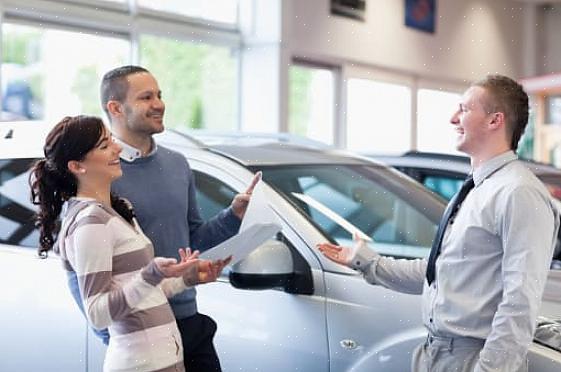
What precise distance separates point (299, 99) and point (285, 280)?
8355 mm

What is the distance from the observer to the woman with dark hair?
2.52m

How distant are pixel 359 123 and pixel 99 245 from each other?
10485mm

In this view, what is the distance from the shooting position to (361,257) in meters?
2.99

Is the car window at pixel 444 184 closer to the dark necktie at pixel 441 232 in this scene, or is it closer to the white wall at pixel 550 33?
the dark necktie at pixel 441 232

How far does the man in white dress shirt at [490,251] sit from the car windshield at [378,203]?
4.30ft

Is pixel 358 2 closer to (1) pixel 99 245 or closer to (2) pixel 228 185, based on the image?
(2) pixel 228 185

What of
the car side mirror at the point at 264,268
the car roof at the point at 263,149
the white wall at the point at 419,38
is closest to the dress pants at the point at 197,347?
the car side mirror at the point at 264,268

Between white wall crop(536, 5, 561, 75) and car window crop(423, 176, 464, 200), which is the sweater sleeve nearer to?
car window crop(423, 176, 464, 200)

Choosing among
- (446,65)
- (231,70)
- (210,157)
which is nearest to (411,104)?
(446,65)

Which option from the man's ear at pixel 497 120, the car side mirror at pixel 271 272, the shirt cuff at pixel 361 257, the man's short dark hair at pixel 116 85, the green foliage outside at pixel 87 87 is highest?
the green foliage outside at pixel 87 87

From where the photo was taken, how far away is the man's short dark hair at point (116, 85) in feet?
10.5

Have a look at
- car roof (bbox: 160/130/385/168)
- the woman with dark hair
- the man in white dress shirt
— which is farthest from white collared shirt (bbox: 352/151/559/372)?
car roof (bbox: 160/130/385/168)

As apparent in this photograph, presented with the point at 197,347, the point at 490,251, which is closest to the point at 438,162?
the point at 197,347

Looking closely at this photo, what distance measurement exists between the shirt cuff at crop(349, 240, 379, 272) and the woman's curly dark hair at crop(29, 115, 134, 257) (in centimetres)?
62
